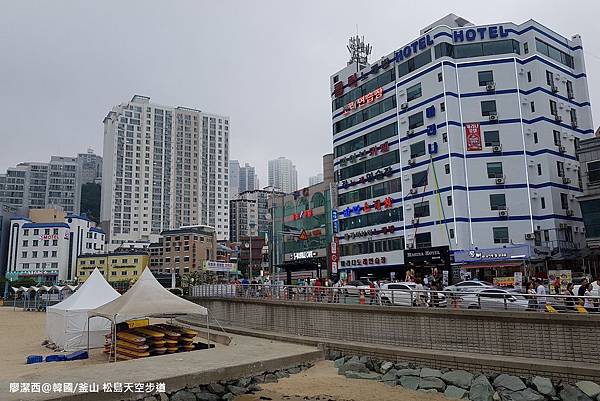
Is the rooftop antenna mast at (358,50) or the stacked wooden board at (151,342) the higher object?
the rooftop antenna mast at (358,50)

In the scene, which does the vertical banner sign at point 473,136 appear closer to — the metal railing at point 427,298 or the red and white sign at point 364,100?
the red and white sign at point 364,100

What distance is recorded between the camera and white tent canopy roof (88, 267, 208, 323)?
17.2m

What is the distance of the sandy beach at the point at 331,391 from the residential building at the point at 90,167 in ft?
515

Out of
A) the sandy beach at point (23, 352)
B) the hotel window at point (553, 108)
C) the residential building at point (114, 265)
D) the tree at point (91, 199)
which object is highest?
the tree at point (91, 199)

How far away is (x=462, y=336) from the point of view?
14680mm

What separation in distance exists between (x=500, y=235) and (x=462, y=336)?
2795 centimetres

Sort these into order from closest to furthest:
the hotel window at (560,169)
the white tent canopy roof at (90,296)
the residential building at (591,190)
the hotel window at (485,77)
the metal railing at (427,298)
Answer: the metal railing at (427,298) → the white tent canopy roof at (90,296) → the residential building at (591,190) → the hotel window at (560,169) → the hotel window at (485,77)

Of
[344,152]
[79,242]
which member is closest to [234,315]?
[344,152]

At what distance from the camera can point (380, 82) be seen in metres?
50.4

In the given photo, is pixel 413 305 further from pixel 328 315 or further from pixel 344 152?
pixel 344 152

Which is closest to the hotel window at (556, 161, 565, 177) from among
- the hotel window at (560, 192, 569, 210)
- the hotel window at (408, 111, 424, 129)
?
the hotel window at (560, 192, 569, 210)

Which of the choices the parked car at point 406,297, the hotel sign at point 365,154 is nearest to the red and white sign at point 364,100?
the hotel sign at point 365,154

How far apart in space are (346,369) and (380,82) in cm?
4036

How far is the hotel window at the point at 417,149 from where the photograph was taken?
44103 millimetres
